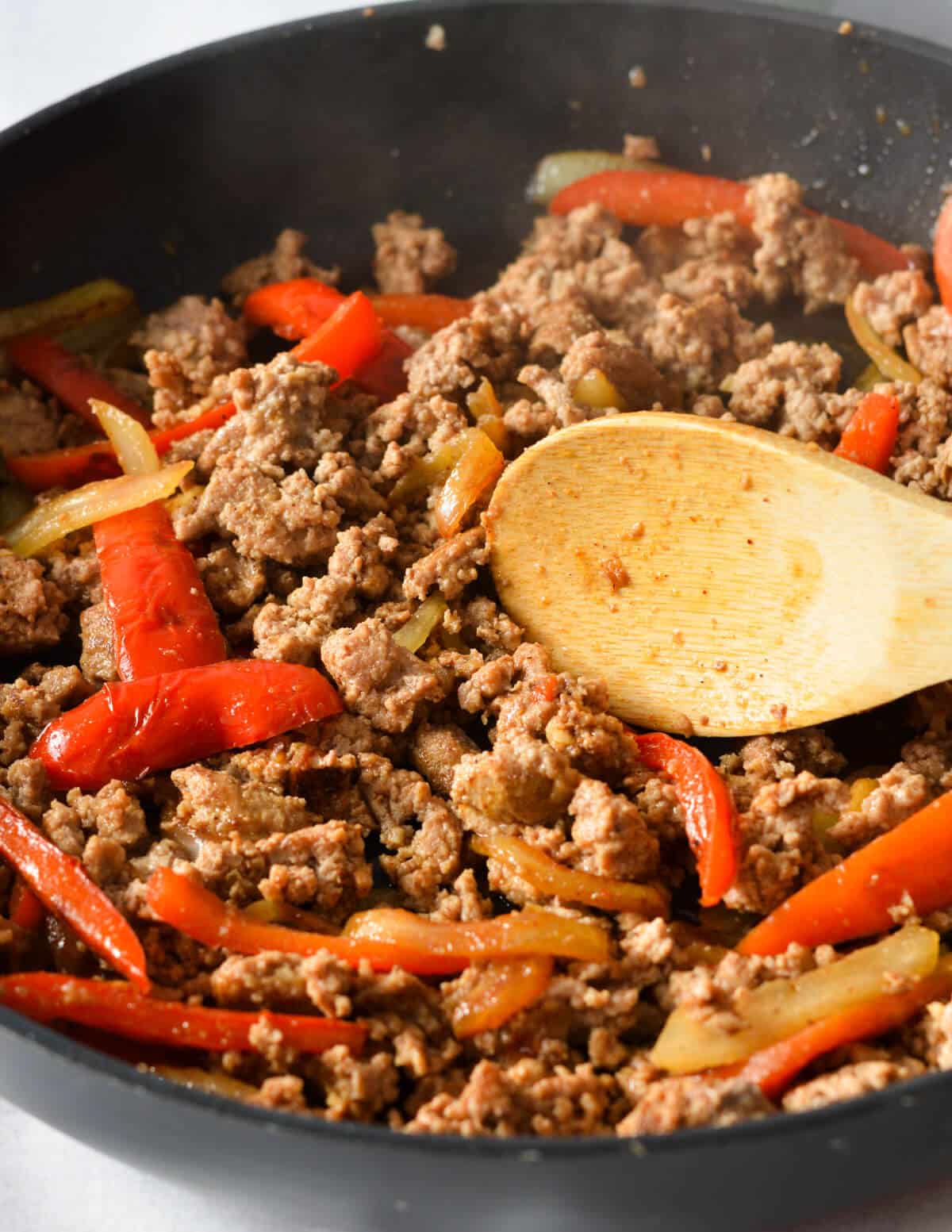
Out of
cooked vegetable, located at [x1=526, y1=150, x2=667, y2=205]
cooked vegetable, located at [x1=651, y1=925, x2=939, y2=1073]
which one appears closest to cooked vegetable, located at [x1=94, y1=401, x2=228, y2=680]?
cooked vegetable, located at [x1=651, y1=925, x2=939, y2=1073]

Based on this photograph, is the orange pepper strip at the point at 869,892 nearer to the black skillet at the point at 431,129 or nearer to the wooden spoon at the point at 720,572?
the wooden spoon at the point at 720,572

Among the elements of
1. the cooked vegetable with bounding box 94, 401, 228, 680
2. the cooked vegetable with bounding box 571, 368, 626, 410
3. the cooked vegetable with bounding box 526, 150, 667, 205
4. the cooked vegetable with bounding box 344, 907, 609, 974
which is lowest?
the cooked vegetable with bounding box 344, 907, 609, 974

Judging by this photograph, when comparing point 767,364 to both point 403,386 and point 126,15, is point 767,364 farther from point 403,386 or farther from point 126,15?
point 126,15

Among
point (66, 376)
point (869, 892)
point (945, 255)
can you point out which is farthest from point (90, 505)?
point (945, 255)

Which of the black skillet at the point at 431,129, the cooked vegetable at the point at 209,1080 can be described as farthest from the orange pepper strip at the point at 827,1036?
the black skillet at the point at 431,129

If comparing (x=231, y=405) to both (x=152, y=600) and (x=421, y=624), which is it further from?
(x=421, y=624)

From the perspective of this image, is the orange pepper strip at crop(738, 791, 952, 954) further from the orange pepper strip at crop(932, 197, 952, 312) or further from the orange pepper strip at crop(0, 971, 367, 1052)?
the orange pepper strip at crop(932, 197, 952, 312)
